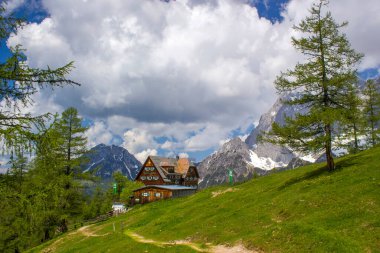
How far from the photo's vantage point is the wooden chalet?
295 feet

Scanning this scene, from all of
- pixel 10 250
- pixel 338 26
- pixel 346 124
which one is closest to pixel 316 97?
pixel 346 124

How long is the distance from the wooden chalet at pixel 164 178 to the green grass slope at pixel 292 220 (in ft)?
156

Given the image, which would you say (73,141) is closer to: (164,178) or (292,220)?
(292,220)

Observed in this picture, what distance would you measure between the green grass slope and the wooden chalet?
1868 inches

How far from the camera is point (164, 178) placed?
110125 mm

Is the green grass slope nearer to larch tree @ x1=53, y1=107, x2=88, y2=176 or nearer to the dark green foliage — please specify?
larch tree @ x1=53, y1=107, x2=88, y2=176

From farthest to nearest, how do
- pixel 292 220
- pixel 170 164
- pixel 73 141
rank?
pixel 170 164, pixel 73 141, pixel 292 220

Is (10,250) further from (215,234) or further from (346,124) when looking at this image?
(346,124)

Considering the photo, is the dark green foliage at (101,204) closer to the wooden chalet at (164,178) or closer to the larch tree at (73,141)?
the wooden chalet at (164,178)

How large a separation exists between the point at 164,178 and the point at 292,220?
87.4m

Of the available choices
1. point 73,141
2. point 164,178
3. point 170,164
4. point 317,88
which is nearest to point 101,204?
point 164,178

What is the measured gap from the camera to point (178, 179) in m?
117

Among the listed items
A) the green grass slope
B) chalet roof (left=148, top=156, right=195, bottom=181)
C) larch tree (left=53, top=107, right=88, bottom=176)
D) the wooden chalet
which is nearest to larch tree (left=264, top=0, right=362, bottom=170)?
the green grass slope

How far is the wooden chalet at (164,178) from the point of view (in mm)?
89938
